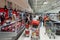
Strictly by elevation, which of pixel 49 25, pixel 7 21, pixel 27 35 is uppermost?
pixel 7 21

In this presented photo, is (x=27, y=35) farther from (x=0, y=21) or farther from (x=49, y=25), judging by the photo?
(x=0, y=21)

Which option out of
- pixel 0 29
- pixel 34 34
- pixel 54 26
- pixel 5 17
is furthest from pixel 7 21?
pixel 54 26

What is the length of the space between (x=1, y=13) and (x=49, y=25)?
468 centimetres

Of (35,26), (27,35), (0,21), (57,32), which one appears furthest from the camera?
(57,32)

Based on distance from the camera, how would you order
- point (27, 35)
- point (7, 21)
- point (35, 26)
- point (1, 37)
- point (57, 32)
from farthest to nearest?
point (57, 32), point (27, 35), point (7, 21), point (35, 26), point (1, 37)

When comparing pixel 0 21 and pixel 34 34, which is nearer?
pixel 34 34

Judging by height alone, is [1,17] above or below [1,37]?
above

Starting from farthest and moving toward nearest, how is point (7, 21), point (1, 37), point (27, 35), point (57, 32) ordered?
point (57, 32)
point (27, 35)
point (7, 21)
point (1, 37)

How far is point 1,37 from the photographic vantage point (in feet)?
15.9

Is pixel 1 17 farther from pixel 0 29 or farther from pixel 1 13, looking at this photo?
pixel 0 29

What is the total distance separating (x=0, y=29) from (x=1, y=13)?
133 centimetres

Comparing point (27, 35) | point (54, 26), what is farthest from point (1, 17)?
point (54, 26)

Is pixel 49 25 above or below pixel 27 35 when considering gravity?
above

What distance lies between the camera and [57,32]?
11164 millimetres
